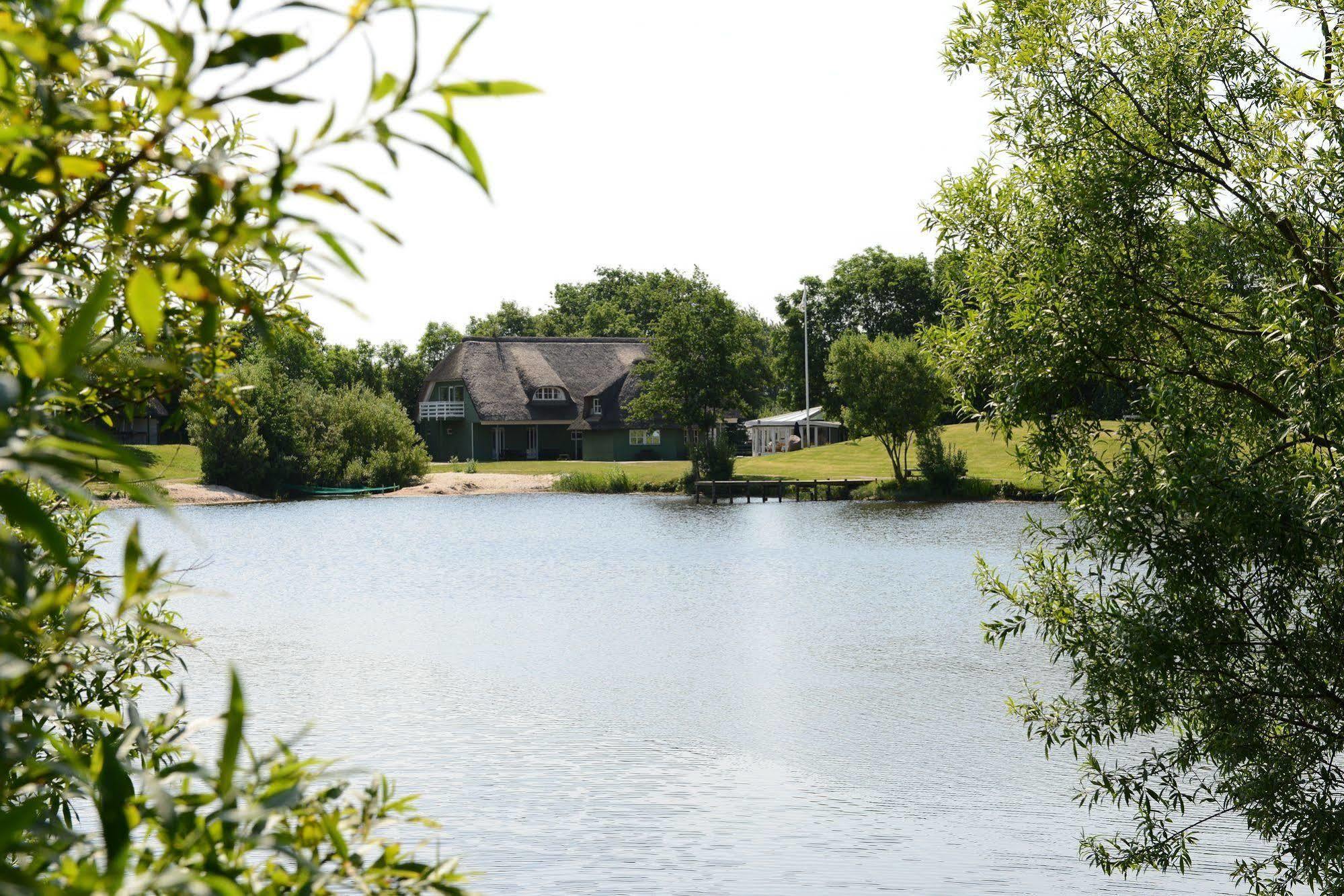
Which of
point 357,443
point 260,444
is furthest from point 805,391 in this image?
point 260,444

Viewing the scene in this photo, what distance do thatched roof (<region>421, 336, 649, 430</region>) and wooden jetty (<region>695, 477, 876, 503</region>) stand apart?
59.1 feet

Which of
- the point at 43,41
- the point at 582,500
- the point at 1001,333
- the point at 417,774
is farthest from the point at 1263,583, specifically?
the point at 582,500

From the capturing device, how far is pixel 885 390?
5622 cm

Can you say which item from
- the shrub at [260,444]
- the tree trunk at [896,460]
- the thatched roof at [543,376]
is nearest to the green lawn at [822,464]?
the tree trunk at [896,460]

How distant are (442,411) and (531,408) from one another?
5.92 m

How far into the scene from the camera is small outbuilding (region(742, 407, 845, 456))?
270ft

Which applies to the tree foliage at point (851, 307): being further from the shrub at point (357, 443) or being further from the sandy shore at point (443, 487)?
the shrub at point (357, 443)

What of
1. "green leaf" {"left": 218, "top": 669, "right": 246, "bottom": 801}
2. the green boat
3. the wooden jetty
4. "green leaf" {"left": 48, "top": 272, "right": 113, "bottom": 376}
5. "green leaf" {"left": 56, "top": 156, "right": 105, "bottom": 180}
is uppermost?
"green leaf" {"left": 56, "top": 156, "right": 105, "bottom": 180}

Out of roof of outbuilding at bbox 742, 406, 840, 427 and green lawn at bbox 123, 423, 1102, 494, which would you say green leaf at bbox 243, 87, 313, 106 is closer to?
green lawn at bbox 123, 423, 1102, 494

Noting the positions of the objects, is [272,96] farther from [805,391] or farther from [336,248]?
[805,391]

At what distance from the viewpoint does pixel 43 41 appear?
1390 millimetres

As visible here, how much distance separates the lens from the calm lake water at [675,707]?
12188 millimetres

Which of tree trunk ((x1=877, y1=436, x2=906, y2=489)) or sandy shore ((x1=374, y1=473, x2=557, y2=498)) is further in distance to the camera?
sandy shore ((x1=374, y1=473, x2=557, y2=498))

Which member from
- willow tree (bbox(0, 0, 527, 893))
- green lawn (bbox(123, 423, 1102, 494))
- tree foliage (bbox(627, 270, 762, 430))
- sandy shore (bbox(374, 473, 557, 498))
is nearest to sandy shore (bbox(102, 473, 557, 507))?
sandy shore (bbox(374, 473, 557, 498))
